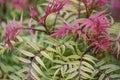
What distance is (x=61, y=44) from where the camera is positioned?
1715mm

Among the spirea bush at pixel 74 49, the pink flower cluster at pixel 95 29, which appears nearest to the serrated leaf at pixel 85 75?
the spirea bush at pixel 74 49

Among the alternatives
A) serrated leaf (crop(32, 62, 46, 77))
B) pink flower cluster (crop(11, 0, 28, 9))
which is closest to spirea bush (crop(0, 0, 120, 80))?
serrated leaf (crop(32, 62, 46, 77))

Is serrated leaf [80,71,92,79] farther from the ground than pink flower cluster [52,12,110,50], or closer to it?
closer to it

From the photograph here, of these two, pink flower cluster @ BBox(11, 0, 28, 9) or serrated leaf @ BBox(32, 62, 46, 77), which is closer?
serrated leaf @ BBox(32, 62, 46, 77)

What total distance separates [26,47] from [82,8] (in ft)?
1.38

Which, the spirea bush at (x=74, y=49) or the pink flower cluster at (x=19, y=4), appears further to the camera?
the pink flower cluster at (x=19, y=4)

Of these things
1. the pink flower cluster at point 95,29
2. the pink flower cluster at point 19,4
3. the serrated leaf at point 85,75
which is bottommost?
the serrated leaf at point 85,75

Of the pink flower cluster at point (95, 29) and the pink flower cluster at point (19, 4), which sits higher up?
the pink flower cluster at point (95, 29)

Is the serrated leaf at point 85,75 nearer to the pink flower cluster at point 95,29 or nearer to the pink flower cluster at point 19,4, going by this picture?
the pink flower cluster at point 95,29

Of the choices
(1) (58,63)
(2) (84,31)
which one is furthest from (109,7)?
(1) (58,63)

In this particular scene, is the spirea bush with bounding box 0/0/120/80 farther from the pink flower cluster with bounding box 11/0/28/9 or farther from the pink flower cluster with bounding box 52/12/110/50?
the pink flower cluster with bounding box 11/0/28/9

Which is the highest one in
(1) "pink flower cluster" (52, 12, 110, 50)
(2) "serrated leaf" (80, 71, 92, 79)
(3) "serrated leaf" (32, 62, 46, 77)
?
(1) "pink flower cluster" (52, 12, 110, 50)

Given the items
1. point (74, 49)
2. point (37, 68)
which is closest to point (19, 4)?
point (74, 49)

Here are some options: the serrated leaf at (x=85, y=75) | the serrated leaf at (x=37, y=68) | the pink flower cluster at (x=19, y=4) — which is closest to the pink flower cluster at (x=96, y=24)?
the serrated leaf at (x=85, y=75)
